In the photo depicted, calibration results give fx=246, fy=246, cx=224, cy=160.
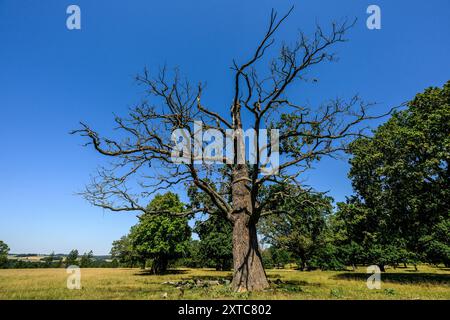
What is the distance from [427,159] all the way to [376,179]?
19.0 feet

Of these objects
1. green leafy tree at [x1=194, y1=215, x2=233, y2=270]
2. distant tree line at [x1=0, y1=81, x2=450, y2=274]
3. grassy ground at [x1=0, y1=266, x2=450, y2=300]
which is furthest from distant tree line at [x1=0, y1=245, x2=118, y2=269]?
grassy ground at [x1=0, y1=266, x2=450, y2=300]

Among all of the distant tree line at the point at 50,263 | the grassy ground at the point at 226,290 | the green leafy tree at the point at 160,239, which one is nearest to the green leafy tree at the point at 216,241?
the green leafy tree at the point at 160,239

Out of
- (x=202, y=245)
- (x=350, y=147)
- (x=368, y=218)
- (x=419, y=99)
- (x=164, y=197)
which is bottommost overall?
(x=202, y=245)

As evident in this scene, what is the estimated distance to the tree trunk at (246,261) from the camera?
11.3 metres

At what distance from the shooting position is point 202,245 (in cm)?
4084

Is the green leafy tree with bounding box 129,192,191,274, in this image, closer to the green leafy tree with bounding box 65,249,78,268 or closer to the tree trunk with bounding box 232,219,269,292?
the tree trunk with bounding box 232,219,269,292

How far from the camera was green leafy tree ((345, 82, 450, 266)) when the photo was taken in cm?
1730

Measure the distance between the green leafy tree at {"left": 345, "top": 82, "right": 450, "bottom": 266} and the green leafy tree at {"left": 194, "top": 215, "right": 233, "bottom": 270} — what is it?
2111 cm

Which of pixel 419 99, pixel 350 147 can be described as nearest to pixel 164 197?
pixel 350 147

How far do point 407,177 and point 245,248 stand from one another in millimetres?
14160

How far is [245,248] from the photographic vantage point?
11906 millimetres

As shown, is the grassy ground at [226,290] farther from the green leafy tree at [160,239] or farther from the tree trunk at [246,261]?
the green leafy tree at [160,239]
